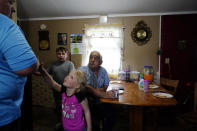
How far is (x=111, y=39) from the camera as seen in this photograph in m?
3.25

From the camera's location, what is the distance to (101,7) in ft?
9.77

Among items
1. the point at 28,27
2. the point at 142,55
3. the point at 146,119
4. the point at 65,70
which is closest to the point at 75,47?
the point at 65,70

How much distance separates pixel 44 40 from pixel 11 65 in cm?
322

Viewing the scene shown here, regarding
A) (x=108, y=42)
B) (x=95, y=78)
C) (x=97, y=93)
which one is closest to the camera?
(x=97, y=93)

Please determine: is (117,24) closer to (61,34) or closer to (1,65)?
(61,34)

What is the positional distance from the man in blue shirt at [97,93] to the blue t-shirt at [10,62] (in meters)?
1.04

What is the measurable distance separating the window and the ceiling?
1.05 feet

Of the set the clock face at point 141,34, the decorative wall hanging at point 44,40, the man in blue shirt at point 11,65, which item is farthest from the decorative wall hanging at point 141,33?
the man in blue shirt at point 11,65

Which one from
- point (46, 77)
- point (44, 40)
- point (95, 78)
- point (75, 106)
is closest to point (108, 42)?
point (95, 78)

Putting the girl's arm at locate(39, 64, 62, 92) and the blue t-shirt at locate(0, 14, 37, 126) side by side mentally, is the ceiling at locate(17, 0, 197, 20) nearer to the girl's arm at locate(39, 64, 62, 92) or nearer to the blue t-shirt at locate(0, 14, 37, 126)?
the girl's arm at locate(39, 64, 62, 92)

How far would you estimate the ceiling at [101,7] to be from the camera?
2.80 meters

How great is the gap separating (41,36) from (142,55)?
8.44 feet

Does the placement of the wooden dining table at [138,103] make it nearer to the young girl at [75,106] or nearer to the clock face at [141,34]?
the young girl at [75,106]

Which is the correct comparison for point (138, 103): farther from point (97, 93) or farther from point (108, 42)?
point (108, 42)
